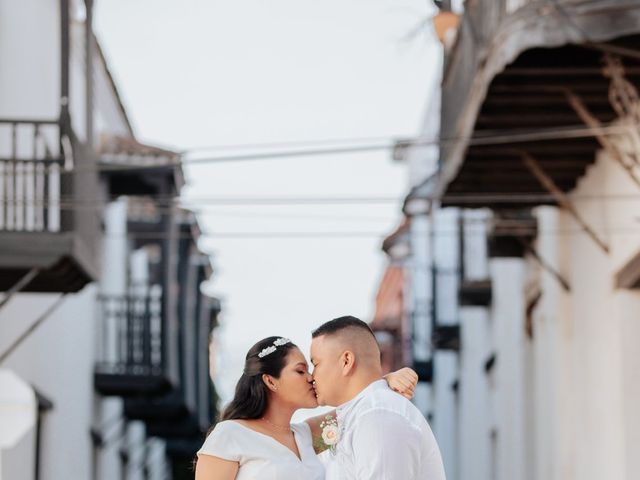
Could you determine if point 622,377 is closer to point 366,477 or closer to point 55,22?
point 366,477

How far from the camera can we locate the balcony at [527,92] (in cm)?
1193

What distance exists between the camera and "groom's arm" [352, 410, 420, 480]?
19.1 ft

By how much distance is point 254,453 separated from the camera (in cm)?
745

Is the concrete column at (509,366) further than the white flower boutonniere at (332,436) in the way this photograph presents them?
Yes

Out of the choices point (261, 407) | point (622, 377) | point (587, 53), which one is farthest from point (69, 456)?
point (261, 407)

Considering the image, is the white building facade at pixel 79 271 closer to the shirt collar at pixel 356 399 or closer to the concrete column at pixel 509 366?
the shirt collar at pixel 356 399

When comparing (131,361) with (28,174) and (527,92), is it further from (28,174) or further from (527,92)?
(527,92)

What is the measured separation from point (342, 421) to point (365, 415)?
0.16 metres

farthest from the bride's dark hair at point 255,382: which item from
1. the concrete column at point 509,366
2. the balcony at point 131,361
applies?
the balcony at point 131,361

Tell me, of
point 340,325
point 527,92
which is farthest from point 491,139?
point 340,325

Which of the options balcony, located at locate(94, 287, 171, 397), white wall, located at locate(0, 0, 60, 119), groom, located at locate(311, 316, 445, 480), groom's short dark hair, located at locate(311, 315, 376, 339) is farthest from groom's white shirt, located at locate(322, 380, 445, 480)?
balcony, located at locate(94, 287, 171, 397)

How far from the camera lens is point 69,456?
25.0 metres

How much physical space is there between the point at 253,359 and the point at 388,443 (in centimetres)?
172

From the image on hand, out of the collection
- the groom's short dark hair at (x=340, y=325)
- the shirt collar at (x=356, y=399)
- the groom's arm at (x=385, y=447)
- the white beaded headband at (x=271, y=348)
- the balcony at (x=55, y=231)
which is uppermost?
the balcony at (x=55, y=231)
